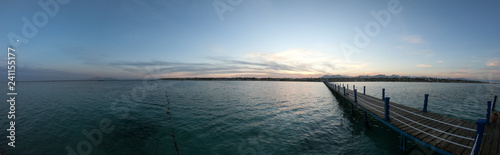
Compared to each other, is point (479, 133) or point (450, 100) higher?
point (479, 133)

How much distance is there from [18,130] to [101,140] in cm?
808

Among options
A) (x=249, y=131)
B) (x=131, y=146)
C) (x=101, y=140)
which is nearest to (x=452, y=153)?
(x=249, y=131)

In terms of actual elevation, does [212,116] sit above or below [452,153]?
below

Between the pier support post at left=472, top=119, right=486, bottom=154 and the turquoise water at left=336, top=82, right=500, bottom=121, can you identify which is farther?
the turquoise water at left=336, top=82, right=500, bottom=121

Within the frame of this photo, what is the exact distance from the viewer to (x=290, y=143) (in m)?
9.99

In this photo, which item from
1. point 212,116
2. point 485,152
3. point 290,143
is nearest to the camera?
point 485,152

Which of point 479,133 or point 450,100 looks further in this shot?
point 450,100

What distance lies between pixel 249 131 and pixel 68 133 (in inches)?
505

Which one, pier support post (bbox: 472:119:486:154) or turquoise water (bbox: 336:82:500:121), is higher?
pier support post (bbox: 472:119:486:154)

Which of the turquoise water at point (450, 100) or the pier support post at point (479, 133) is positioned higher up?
the pier support post at point (479, 133)

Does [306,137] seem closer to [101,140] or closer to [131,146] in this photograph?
[131,146]

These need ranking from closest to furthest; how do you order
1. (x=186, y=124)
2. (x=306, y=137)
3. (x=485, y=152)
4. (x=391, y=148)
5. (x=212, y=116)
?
(x=485, y=152)
(x=391, y=148)
(x=306, y=137)
(x=186, y=124)
(x=212, y=116)

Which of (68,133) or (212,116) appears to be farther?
(212,116)

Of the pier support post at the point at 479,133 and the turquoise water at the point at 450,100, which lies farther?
the turquoise water at the point at 450,100
